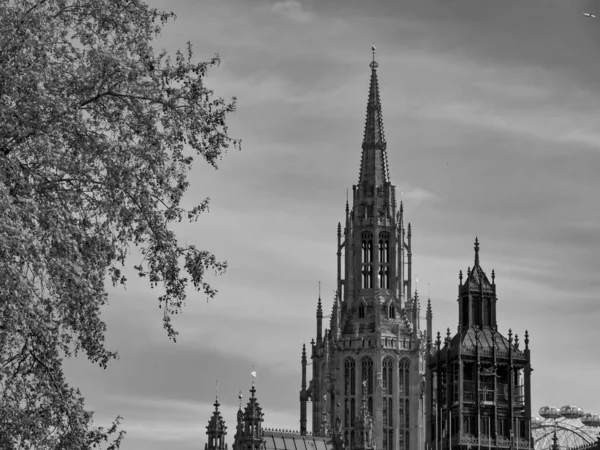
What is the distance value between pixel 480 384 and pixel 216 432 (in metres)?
30.4

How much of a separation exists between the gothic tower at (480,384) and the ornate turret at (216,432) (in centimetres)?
2463

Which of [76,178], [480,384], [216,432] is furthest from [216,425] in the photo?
[76,178]

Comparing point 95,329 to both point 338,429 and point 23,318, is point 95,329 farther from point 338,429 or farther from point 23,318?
point 338,429

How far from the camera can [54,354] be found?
147 ft

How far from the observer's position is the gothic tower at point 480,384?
166125mm

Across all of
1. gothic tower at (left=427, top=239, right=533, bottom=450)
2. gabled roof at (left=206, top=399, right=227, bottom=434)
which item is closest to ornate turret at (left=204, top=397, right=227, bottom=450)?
gabled roof at (left=206, top=399, right=227, bottom=434)

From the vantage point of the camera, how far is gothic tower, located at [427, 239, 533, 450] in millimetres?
166125

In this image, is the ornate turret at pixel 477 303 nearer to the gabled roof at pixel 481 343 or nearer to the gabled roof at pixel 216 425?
the gabled roof at pixel 481 343

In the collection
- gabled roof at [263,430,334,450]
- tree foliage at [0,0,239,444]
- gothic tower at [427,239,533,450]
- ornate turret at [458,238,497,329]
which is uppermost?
ornate turret at [458,238,497,329]

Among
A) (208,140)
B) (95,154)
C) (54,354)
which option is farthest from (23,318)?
(208,140)

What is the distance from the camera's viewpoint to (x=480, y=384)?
168875mm

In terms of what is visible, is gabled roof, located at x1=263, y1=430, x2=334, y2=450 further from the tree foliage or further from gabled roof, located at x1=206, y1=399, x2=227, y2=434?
the tree foliage

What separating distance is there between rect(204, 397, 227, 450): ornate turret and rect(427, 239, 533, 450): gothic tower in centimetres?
2463

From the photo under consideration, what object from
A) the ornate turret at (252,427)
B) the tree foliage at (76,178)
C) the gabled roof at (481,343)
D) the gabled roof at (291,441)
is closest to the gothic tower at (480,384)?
the gabled roof at (481,343)
